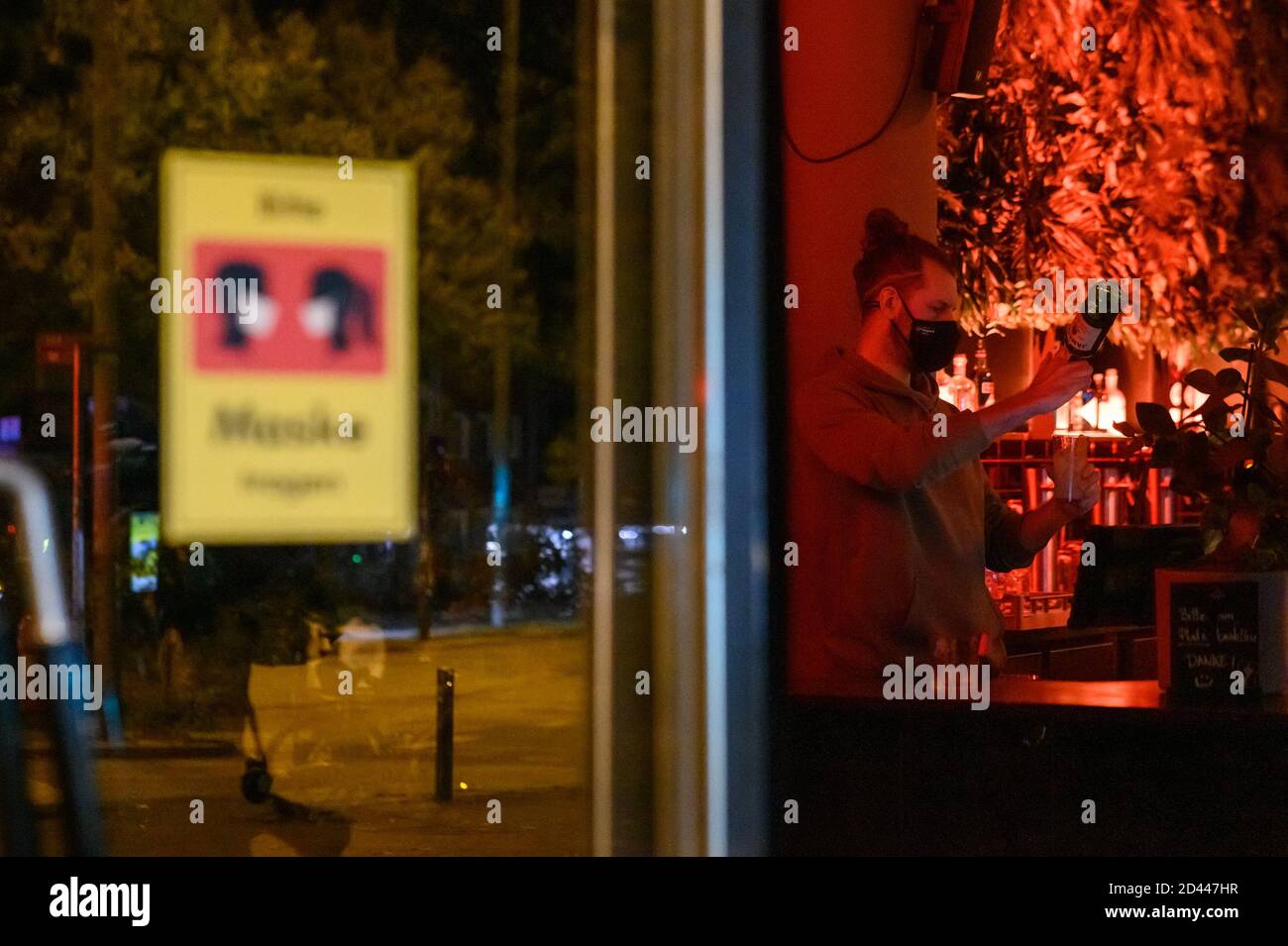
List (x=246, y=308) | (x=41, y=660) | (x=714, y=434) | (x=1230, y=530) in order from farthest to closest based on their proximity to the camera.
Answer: (x=1230, y=530)
(x=246, y=308)
(x=714, y=434)
(x=41, y=660)

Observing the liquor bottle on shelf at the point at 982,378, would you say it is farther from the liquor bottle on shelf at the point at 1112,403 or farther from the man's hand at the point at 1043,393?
the liquor bottle on shelf at the point at 1112,403

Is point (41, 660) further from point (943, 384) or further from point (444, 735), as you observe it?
point (943, 384)

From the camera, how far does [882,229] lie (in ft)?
14.1

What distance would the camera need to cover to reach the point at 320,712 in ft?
11.4

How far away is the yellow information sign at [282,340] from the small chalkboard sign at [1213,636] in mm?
2259

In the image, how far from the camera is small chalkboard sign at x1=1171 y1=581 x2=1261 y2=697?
4.00 meters

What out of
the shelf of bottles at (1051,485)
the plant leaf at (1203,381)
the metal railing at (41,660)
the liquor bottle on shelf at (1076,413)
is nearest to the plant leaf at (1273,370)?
the plant leaf at (1203,381)

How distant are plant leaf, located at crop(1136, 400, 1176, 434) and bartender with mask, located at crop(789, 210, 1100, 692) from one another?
28 cm

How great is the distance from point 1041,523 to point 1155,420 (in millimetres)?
437

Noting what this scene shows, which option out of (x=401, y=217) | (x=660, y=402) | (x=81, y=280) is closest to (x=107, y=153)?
(x=81, y=280)

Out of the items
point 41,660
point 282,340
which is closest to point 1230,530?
point 282,340

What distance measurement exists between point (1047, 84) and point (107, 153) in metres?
2.88

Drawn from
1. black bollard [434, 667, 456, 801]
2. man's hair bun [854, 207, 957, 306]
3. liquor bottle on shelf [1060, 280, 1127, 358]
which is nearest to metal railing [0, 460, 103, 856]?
black bollard [434, 667, 456, 801]

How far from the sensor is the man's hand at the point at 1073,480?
4594 mm
